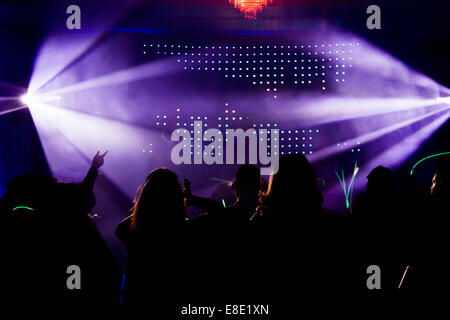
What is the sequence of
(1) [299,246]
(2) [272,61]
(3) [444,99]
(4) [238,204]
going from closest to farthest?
(1) [299,246] → (4) [238,204] → (2) [272,61] → (3) [444,99]

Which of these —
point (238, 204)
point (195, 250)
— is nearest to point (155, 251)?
point (195, 250)

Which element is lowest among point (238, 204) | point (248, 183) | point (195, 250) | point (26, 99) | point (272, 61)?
point (195, 250)

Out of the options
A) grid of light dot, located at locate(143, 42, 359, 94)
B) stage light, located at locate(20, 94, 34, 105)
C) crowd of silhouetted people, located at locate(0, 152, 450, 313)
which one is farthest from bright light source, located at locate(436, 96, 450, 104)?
stage light, located at locate(20, 94, 34, 105)

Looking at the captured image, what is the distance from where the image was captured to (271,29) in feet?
20.6

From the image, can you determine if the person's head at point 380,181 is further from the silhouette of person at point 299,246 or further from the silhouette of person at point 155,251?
the silhouette of person at point 155,251

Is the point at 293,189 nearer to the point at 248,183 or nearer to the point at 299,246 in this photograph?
the point at 299,246

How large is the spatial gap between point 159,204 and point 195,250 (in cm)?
31

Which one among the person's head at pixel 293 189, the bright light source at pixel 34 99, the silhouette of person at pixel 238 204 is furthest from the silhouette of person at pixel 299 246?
the bright light source at pixel 34 99

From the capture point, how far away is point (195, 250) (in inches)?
87.0

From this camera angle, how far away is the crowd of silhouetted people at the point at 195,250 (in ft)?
6.74

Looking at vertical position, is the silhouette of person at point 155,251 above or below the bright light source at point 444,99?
below

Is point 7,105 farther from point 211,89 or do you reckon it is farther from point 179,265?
point 179,265

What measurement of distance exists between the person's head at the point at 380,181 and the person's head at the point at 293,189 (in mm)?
860
